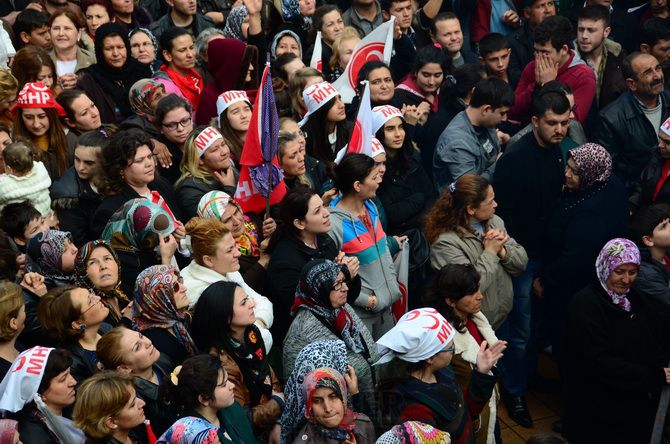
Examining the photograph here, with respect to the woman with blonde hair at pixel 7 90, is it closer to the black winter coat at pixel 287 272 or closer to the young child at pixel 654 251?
the black winter coat at pixel 287 272

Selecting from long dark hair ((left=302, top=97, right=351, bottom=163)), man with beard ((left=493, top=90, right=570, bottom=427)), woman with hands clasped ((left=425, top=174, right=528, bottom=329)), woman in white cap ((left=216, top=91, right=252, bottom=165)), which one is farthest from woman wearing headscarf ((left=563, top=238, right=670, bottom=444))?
woman in white cap ((left=216, top=91, right=252, bottom=165))

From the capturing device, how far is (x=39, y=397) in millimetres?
4641

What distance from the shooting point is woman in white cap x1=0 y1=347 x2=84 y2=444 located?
15.1 ft

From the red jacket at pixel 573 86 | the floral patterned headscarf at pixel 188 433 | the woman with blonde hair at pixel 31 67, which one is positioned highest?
the woman with blonde hair at pixel 31 67

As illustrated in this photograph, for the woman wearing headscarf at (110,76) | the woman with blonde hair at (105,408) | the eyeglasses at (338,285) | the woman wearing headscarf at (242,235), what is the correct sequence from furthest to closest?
the woman wearing headscarf at (110,76) → the woman wearing headscarf at (242,235) → the eyeglasses at (338,285) → the woman with blonde hair at (105,408)

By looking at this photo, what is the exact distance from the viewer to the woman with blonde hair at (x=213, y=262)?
582 cm

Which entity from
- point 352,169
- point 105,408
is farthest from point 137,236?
point 105,408

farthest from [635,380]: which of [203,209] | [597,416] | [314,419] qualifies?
[203,209]

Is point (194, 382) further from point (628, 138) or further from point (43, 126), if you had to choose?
point (628, 138)

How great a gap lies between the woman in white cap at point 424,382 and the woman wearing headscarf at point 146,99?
3.34 meters

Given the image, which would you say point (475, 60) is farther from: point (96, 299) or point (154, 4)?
point (96, 299)

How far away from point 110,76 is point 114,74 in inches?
1.5

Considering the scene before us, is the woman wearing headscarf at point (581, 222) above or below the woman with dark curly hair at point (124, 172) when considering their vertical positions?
below

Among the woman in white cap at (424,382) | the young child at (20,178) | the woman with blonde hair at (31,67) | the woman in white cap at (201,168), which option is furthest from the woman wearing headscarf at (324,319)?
the woman with blonde hair at (31,67)
